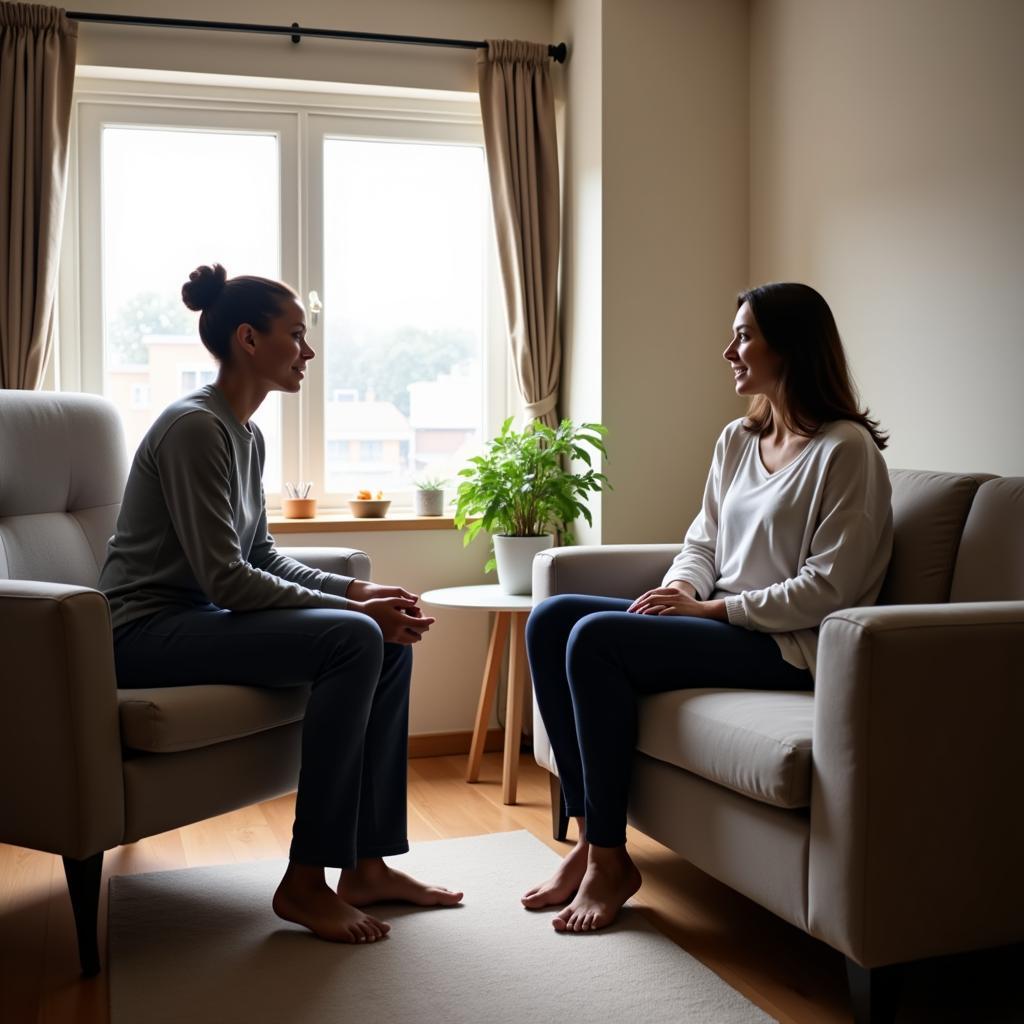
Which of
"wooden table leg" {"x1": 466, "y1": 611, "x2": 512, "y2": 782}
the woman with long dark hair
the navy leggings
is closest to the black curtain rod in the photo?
the woman with long dark hair

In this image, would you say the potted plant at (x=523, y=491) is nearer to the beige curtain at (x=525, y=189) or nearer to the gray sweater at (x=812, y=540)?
the beige curtain at (x=525, y=189)

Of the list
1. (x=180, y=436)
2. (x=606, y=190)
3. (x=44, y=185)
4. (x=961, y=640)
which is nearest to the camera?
(x=961, y=640)

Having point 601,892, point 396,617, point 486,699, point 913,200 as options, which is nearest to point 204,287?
point 396,617

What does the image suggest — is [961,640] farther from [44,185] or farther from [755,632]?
[44,185]

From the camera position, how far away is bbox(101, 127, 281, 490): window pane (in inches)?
139

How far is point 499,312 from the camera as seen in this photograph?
3.83 m

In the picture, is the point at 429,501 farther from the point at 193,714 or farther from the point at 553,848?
the point at 193,714

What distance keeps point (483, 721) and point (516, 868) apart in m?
0.80

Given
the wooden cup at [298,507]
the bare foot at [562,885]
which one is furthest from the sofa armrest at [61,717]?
the wooden cup at [298,507]

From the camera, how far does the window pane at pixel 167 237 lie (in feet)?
11.6

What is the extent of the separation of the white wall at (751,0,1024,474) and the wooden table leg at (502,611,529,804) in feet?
3.52

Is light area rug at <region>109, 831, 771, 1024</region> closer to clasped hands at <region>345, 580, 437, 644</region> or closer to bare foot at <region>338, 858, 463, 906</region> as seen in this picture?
bare foot at <region>338, 858, 463, 906</region>

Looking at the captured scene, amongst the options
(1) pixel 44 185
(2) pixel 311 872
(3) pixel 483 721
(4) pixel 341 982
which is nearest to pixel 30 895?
(2) pixel 311 872

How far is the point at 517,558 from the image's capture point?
3287 millimetres
